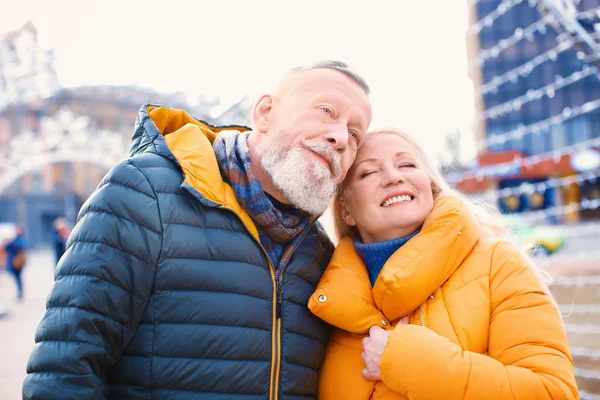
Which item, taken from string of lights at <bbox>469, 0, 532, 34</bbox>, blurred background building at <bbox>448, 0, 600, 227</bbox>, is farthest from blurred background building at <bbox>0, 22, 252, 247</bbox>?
blurred background building at <bbox>448, 0, 600, 227</bbox>

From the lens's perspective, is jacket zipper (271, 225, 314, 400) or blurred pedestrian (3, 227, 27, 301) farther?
blurred pedestrian (3, 227, 27, 301)

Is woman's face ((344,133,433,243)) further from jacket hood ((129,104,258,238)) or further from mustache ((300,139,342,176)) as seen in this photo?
jacket hood ((129,104,258,238))

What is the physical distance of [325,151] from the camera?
1.97 meters

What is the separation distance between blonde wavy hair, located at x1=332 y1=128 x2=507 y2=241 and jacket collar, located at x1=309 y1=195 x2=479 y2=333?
254 mm

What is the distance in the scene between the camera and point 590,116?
31.3m

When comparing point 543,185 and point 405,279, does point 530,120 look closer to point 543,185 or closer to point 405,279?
point 543,185

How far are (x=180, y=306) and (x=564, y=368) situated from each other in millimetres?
1302

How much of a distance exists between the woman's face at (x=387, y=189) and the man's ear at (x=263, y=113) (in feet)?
1.47

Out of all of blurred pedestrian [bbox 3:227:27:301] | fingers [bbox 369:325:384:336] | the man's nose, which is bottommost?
blurred pedestrian [bbox 3:227:27:301]

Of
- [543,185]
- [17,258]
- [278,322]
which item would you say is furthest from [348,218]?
[17,258]

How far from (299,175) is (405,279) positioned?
570 millimetres

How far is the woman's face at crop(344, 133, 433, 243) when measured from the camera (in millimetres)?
2053

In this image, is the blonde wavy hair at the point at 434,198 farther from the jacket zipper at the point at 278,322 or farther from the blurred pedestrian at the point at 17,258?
the blurred pedestrian at the point at 17,258

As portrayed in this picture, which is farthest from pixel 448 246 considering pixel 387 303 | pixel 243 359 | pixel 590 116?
pixel 590 116
